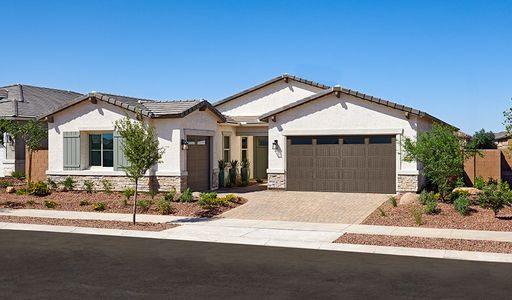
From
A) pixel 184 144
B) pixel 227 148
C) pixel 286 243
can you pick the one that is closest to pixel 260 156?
pixel 227 148

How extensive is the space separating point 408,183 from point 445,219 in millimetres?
5481

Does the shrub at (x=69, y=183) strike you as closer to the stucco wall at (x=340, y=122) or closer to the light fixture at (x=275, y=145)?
the stucco wall at (x=340, y=122)

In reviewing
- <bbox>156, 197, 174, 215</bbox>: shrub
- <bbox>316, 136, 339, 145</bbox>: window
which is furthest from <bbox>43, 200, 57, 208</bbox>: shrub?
<bbox>316, 136, 339, 145</bbox>: window

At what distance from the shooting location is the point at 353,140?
22141mm

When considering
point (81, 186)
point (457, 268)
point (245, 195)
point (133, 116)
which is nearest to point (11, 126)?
point (81, 186)

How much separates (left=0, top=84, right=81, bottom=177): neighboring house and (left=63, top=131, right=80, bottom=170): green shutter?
4.78 m

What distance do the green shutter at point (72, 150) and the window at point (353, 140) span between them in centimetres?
1146

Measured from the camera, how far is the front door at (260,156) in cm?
2964

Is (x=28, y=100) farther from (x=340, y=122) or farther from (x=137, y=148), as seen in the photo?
(x=340, y=122)

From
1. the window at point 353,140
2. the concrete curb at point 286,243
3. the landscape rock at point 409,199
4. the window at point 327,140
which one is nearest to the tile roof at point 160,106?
the window at point 327,140

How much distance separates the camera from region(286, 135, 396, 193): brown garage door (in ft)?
70.9

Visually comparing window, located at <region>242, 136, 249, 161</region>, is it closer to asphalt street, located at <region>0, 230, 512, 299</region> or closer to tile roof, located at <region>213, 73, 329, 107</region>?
tile roof, located at <region>213, 73, 329, 107</region>

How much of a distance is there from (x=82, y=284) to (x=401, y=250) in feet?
22.4

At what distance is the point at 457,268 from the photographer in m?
9.97
